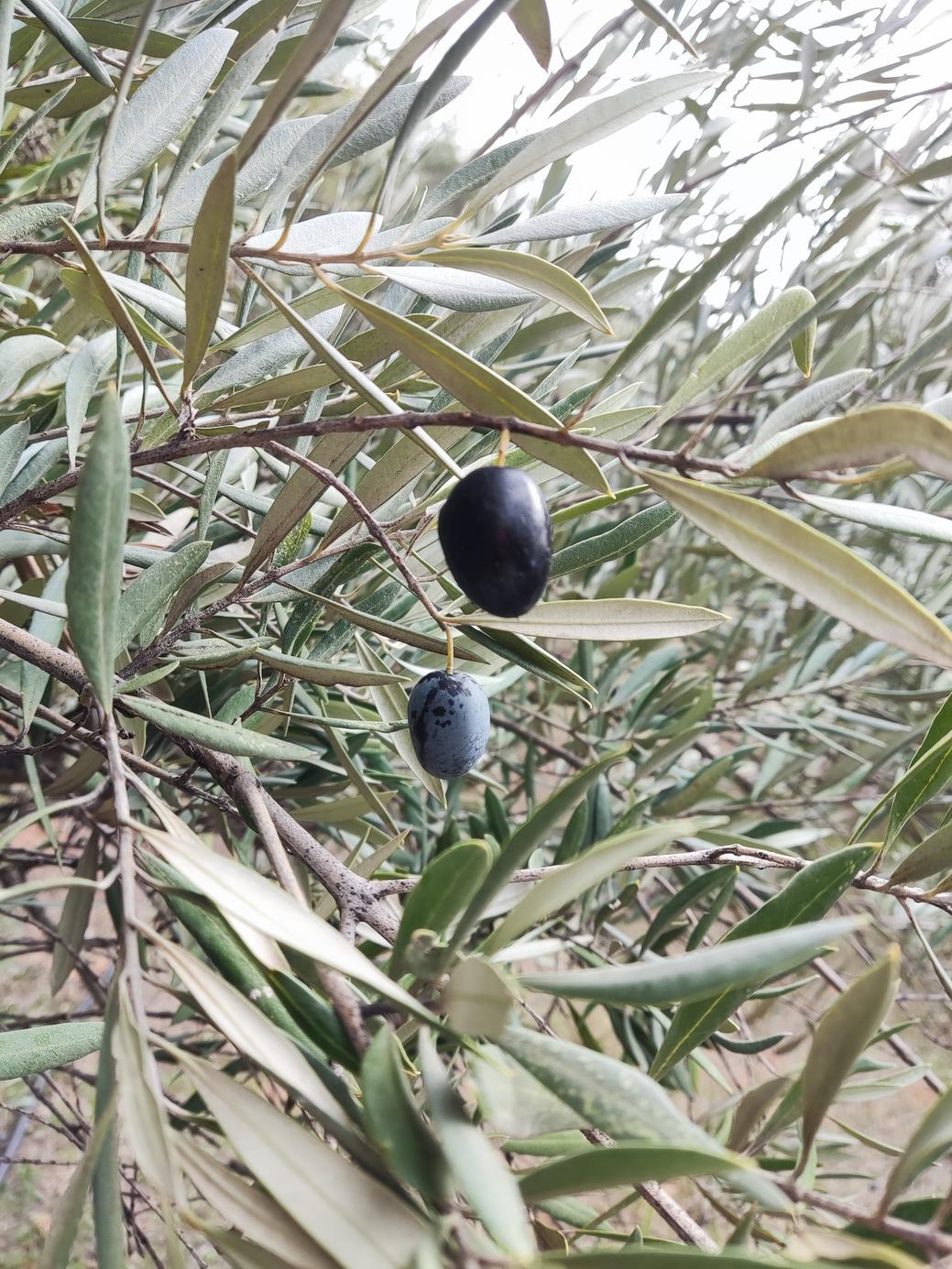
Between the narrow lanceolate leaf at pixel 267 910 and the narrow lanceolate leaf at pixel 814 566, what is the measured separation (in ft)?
0.57

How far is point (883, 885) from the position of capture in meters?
0.40

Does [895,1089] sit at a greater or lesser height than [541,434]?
lesser

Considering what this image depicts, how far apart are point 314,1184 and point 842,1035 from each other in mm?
164

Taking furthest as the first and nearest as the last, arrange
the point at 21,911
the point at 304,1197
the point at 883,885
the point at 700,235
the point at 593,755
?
the point at 21,911
the point at 700,235
the point at 593,755
the point at 883,885
the point at 304,1197

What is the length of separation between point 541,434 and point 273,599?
25 centimetres

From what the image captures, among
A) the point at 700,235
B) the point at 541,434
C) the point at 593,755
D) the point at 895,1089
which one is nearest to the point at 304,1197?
the point at 541,434

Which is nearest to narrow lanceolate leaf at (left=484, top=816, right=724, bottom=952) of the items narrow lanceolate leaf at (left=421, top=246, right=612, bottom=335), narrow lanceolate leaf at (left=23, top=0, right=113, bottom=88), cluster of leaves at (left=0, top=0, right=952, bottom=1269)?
cluster of leaves at (left=0, top=0, right=952, bottom=1269)

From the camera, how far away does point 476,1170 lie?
0.73 feet

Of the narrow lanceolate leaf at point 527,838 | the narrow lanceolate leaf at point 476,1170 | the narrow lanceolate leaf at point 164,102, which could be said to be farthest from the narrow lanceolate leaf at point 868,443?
the narrow lanceolate leaf at point 164,102

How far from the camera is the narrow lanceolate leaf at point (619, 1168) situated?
21 cm

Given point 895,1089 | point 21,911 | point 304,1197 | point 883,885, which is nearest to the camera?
point 304,1197

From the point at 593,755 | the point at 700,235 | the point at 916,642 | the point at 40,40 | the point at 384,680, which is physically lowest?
the point at 916,642

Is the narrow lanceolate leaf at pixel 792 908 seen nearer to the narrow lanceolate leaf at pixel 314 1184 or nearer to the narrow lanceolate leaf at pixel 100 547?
the narrow lanceolate leaf at pixel 314 1184

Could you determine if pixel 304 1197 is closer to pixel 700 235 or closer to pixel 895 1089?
pixel 895 1089
